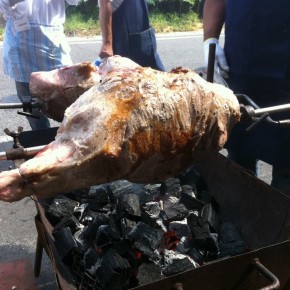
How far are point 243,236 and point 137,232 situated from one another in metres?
0.63

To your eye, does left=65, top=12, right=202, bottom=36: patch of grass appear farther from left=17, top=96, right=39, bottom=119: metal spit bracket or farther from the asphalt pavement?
left=17, top=96, right=39, bottom=119: metal spit bracket

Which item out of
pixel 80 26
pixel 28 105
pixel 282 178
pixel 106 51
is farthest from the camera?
pixel 80 26

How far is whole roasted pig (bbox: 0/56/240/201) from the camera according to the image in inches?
61.5

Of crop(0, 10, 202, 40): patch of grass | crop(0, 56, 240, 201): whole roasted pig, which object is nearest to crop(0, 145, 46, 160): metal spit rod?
crop(0, 56, 240, 201): whole roasted pig

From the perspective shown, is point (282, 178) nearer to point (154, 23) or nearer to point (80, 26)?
point (80, 26)

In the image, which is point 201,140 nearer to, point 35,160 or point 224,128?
point 224,128

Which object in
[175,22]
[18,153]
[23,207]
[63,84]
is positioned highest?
[63,84]

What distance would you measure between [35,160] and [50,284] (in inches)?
60.0

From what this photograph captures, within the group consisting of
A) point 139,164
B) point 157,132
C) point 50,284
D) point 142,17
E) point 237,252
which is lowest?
point 50,284

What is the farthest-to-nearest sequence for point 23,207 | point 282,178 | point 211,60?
1. point 23,207
2. point 282,178
3. point 211,60

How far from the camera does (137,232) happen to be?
2.28 m

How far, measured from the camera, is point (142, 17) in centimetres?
396

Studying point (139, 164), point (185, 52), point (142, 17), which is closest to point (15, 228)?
point (139, 164)

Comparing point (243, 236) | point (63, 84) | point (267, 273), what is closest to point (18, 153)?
point (63, 84)
